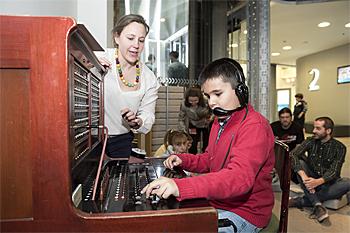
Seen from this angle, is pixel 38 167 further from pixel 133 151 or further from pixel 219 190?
pixel 133 151

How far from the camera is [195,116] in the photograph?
393 centimetres

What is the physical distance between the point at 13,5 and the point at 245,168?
1313mm

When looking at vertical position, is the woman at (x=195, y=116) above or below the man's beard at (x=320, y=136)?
above

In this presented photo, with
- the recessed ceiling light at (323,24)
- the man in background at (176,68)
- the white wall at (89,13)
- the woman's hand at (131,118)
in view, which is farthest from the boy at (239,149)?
the recessed ceiling light at (323,24)

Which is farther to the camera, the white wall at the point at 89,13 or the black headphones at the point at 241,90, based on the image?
the white wall at the point at 89,13

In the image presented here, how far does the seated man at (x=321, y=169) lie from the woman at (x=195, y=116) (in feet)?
3.92

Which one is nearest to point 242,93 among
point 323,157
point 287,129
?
point 323,157

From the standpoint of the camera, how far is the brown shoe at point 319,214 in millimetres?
2754

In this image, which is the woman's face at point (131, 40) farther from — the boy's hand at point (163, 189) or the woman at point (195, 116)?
the woman at point (195, 116)

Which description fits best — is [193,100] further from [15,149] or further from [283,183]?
[15,149]

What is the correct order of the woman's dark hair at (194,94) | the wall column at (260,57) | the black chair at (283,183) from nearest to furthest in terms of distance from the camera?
the black chair at (283,183), the wall column at (260,57), the woman's dark hair at (194,94)

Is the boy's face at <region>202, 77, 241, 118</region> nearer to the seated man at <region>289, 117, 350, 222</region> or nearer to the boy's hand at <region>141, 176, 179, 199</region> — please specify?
the boy's hand at <region>141, 176, 179, 199</region>

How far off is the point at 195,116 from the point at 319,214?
5.89ft

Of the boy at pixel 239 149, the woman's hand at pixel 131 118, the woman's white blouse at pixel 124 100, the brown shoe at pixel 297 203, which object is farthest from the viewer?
the brown shoe at pixel 297 203
